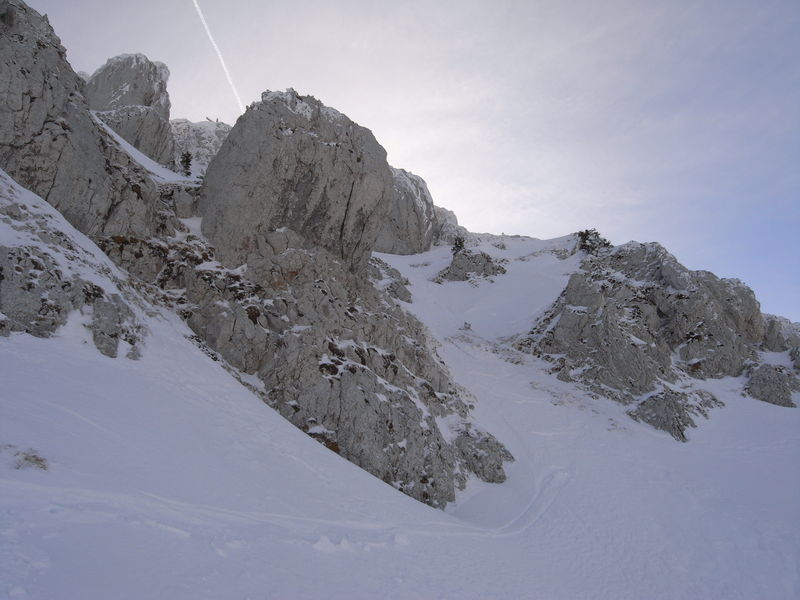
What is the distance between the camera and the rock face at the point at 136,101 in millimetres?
56969

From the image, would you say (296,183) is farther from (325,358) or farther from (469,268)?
(469,268)

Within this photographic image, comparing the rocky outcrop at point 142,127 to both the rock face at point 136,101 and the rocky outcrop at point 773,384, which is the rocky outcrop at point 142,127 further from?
the rocky outcrop at point 773,384

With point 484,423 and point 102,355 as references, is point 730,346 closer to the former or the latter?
point 484,423

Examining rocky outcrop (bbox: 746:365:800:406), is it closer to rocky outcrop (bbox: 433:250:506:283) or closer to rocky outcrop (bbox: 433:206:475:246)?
rocky outcrop (bbox: 433:250:506:283)

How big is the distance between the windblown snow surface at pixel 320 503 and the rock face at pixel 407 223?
49673 millimetres

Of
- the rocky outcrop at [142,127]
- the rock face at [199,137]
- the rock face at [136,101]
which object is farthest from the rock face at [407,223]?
the rock face at [136,101]

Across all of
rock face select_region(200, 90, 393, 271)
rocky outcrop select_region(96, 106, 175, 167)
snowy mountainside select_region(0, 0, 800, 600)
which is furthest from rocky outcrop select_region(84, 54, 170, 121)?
rock face select_region(200, 90, 393, 271)

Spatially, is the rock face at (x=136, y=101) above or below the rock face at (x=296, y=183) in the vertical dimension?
above

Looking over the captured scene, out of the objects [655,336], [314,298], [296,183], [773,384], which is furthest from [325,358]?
[773,384]

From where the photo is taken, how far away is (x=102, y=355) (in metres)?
15.4

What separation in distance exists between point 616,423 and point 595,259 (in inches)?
1126

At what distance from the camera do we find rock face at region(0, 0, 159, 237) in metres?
20.8

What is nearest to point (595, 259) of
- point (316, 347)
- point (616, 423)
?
point (616, 423)

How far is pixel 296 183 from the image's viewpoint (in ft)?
99.9
